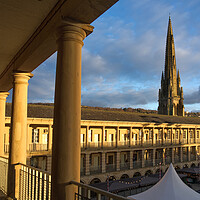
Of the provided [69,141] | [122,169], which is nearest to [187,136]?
[122,169]

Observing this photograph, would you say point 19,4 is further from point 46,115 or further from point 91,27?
point 46,115

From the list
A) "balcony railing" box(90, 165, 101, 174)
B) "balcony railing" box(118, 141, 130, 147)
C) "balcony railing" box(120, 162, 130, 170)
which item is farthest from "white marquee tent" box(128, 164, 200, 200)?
"balcony railing" box(120, 162, 130, 170)

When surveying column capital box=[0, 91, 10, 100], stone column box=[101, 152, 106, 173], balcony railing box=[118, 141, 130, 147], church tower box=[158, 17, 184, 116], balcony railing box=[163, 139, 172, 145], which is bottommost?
stone column box=[101, 152, 106, 173]

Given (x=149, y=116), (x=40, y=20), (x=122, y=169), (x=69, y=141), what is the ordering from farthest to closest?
(x=149, y=116), (x=122, y=169), (x=40, y=20), (x=69, y=141)

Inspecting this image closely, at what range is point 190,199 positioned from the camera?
33.5ft

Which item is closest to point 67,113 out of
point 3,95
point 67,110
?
point 67,110

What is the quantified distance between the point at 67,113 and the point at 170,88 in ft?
264

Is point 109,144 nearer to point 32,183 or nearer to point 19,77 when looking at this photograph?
point 19,77

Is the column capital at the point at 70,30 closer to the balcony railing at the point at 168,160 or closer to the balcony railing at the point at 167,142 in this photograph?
the balcony railing at the point at 167,142

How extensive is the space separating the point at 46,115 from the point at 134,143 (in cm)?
1510

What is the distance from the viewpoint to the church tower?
77506 millimetres

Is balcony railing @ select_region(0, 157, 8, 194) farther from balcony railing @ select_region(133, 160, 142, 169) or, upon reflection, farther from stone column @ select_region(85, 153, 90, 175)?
balcony railing @ select_region(133, 160, 142, 169)

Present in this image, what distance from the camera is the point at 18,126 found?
670cm

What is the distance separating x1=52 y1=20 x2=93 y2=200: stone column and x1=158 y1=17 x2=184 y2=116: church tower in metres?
74.3
